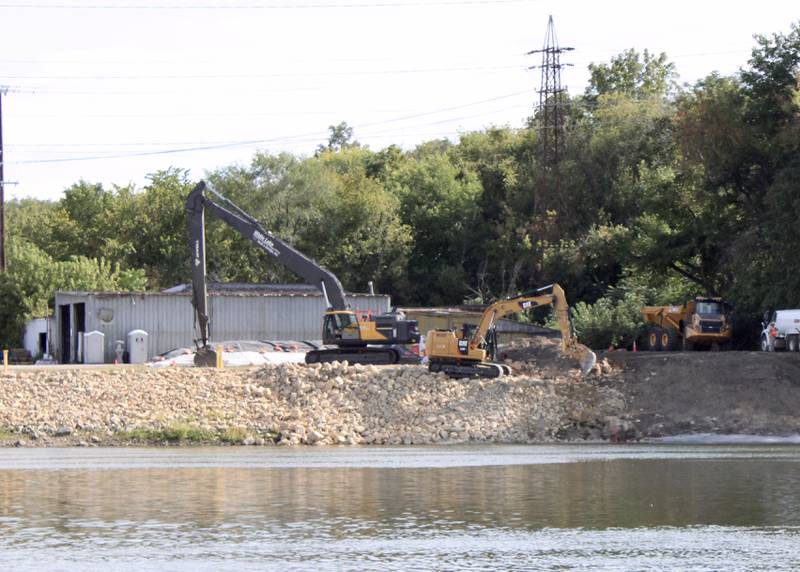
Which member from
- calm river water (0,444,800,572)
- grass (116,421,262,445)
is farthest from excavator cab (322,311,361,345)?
calm river water (0,444,800,572)

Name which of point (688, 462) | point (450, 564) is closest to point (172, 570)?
point (450, 564)

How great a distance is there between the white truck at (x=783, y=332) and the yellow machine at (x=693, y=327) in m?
2.75

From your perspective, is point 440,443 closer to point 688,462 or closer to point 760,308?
point 688,462

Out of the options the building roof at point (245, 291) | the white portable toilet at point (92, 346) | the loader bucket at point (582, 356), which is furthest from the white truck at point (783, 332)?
the white portable toilet at point (92, 346)

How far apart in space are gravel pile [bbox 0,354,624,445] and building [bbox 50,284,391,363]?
51.8 ft

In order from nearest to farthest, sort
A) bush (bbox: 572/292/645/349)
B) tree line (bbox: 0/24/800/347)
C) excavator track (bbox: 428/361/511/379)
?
1. excavator track (bbox: 428/361/511/379)
2. tree line (bbox: 0/24/800/347)
3. bush (bbox: 572/292/645/349)

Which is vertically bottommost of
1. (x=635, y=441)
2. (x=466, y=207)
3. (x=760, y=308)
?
(x=635, y=441)

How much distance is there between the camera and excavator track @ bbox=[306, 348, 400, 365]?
50938 mm

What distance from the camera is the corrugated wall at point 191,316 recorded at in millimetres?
62188

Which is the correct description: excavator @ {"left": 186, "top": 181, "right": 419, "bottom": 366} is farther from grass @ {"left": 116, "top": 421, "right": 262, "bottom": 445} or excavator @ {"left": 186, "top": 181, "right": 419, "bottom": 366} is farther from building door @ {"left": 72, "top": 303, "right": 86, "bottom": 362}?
building door @ {"left": 72, "top": 303, "right": 86, "bottom": 362}

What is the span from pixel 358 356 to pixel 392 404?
24.4ft

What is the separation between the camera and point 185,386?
149 ft

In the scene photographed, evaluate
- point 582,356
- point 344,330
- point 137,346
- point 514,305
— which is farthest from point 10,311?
point 582,356

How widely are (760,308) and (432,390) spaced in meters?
19.1
